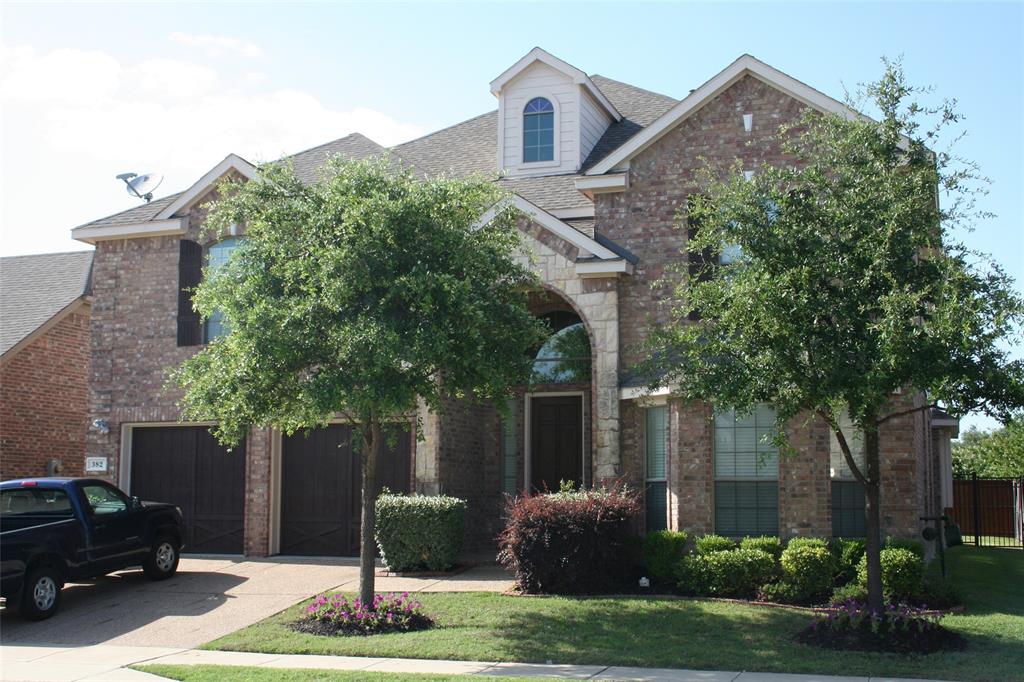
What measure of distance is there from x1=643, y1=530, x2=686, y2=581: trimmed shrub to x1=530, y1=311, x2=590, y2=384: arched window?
4603 millimetres

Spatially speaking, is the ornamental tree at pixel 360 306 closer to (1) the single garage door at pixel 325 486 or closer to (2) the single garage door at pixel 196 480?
(1) the single garage door at pixel 325 486

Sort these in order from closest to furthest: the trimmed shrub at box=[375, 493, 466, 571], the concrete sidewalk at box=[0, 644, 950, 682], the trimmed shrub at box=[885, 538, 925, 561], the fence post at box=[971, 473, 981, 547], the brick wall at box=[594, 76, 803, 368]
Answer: the concrete sidewalk at box=[0, 644, 950, 682]
the trimmed shrub at box=[885, 538, 925, 561]
the trimmed shrub at box=[375, 493, 466, 571]
the brick wall at box=[594, 76, 803, 368]
the fence post at box=[971, 473, 981, 547]

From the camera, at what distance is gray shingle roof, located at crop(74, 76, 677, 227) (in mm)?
19484

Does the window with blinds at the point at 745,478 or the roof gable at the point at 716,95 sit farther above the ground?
the roof gable at the point at 716,95

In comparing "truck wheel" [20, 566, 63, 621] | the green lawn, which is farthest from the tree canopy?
"truck wheel" [20, 566, 63, 621]

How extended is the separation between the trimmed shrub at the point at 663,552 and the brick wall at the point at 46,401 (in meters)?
13.7

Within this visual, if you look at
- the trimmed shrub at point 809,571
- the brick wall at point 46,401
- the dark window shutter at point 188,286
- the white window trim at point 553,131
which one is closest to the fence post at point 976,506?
the trimmed shrub at point 809,571

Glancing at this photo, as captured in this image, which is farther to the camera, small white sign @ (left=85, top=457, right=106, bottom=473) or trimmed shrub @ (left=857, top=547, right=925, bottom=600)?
small white sign @ (left=85, top=457, right=106, bottom=473)

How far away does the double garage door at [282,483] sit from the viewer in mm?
17844

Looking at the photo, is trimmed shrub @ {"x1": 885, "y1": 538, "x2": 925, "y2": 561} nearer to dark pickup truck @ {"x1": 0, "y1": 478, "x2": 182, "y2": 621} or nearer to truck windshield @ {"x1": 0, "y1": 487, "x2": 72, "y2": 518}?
dark pickup truck @ {"x1": 0, "y1": 478, "x2": 182, "y2": 621}

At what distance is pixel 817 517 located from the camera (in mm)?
14531

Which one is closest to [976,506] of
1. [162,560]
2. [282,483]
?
[282,483]

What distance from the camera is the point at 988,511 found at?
88.6 ft

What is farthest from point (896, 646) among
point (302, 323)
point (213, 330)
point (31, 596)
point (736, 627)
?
point (213, 330)
